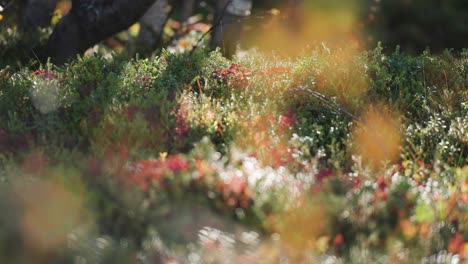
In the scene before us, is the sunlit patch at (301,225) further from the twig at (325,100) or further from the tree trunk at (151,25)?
the tree trunk at (151,25)

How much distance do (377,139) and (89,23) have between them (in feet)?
13.5

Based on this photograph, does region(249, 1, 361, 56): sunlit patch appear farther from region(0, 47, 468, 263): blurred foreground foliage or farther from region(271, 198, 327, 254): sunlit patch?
region(271, 198, 327, 254): sunlit patch

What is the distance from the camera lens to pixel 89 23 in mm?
8492

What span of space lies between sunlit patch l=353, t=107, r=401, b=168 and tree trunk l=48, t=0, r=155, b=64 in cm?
339

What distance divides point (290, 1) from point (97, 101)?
5750 mm

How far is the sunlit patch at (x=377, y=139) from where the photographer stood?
5.60 meters

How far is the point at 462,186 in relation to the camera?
4371 millimetres

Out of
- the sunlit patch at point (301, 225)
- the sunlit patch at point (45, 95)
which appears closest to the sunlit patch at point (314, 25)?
the sunlit patch at point (45, 95)

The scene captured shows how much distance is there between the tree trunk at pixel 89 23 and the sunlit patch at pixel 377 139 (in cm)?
339

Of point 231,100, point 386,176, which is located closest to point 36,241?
point 386,176

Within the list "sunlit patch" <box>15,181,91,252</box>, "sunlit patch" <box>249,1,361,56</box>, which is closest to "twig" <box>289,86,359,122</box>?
"sunlit patch" <box>15,181,91,252</box>

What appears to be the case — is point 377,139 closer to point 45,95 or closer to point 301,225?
point 301,225

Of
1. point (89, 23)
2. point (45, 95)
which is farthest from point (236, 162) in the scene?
point (89, 23)

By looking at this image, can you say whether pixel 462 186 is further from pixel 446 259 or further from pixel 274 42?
pixel 274 42
